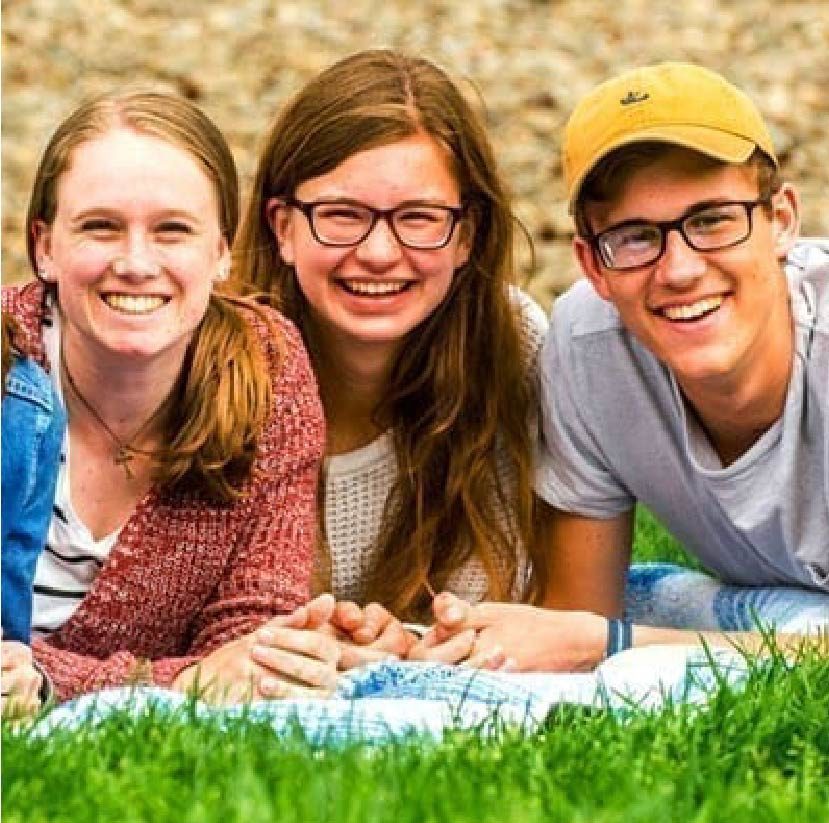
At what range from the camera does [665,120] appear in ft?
12.5

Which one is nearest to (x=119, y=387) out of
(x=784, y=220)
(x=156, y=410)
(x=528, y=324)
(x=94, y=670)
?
Result: (x=156, y=410)

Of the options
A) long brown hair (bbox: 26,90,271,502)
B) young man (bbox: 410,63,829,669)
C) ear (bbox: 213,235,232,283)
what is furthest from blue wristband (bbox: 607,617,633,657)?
ear (bbox: 213,235,232,283)

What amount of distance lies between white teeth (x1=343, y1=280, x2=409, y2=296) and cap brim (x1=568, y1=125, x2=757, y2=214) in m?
0.49

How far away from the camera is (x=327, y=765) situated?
2773 millimetres

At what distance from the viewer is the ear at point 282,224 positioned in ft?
13.9

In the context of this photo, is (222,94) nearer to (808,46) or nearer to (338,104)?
(808,46)

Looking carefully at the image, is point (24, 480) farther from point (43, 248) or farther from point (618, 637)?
point (618, 637)

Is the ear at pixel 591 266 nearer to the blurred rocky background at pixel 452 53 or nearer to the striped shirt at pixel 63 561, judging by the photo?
the striped shirt at pixel 63 561

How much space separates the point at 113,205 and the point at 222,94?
267 inches

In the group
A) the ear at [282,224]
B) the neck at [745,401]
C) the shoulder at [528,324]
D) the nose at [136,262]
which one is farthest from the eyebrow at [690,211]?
the nose at [136,262]

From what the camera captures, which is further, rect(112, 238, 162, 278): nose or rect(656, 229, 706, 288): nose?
rect(656, 229, 706, 288): nose

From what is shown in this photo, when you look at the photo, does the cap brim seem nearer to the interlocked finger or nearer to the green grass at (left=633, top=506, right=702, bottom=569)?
the interlocked finger

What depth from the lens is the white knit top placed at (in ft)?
14.3

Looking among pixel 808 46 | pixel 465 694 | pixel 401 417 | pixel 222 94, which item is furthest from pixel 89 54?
pixel 465 694
